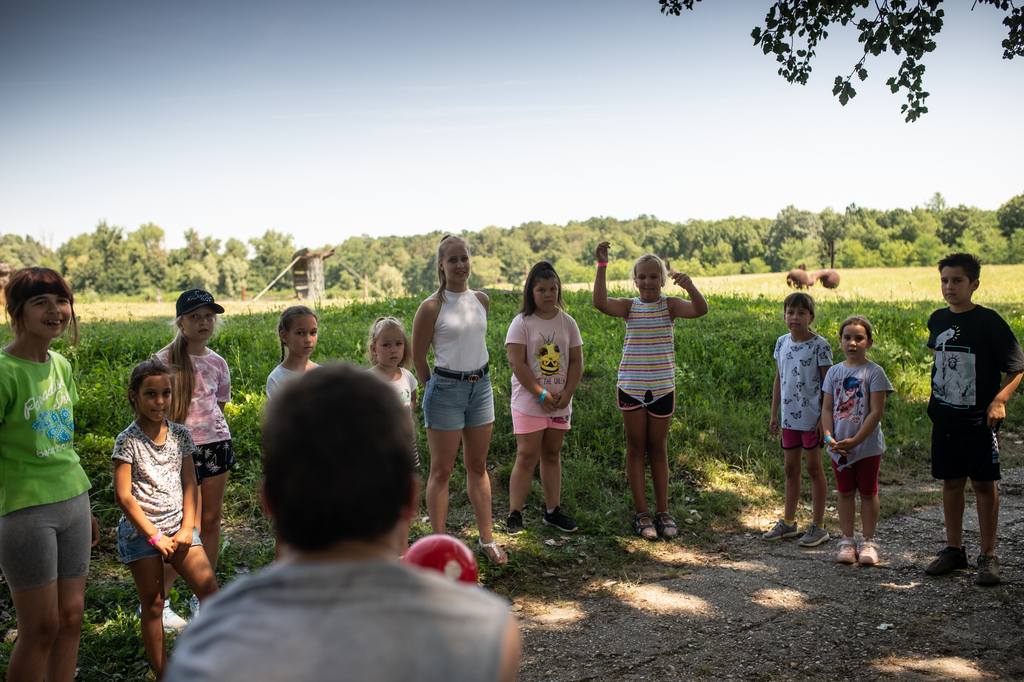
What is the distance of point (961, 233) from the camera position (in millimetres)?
71312

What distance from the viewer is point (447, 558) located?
5.16 ft

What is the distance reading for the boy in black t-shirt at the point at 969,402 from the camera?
14.8 ft

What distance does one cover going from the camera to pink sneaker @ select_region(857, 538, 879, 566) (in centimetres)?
493

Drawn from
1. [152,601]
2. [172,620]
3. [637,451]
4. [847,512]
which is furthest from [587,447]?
[152,601]

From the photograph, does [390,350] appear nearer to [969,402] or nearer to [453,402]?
[453,402]

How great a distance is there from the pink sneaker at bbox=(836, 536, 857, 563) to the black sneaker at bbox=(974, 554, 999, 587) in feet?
2.44

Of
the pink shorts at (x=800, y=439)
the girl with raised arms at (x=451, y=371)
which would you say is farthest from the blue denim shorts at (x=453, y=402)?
the pink shorts at (x=800, y=439)

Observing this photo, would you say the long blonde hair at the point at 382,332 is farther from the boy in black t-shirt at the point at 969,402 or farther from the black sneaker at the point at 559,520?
the boy in black t-shirt at the point at 969,402

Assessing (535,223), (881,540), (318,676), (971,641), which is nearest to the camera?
(318,676)

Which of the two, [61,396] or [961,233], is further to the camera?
[961,233]

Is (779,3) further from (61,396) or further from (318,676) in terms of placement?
(318,676)

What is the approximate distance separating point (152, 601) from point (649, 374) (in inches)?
150

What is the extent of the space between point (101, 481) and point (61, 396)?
11.1 feet

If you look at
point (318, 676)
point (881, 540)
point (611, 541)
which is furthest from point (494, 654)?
point (881, 540)
